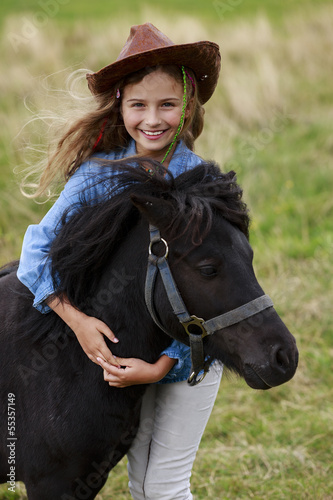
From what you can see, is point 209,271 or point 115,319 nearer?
point 209,271

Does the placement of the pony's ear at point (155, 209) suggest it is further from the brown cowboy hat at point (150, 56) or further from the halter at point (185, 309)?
the brown cowboy hat at point (150, 56)

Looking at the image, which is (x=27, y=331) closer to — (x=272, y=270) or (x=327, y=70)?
(x=272, y=270)

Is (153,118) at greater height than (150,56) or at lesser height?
lesser

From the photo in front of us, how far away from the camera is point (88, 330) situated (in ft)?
7.07

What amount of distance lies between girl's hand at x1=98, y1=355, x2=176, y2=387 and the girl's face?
0.88 metres

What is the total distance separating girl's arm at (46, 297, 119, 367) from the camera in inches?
84.5

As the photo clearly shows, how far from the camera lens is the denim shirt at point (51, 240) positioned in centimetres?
218

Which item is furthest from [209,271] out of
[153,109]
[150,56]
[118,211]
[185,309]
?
[150,56]

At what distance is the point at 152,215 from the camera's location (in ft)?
6.57

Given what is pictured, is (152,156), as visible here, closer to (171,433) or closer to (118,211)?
(118,211)

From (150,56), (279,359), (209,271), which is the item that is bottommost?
(279,359)

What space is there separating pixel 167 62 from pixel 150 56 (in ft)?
0.36

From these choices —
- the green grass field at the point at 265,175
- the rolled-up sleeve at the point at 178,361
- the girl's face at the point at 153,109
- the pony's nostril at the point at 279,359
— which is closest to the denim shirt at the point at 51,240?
the rolled-up sleeve at the point at 178,361

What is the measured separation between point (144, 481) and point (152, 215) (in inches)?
51.3
